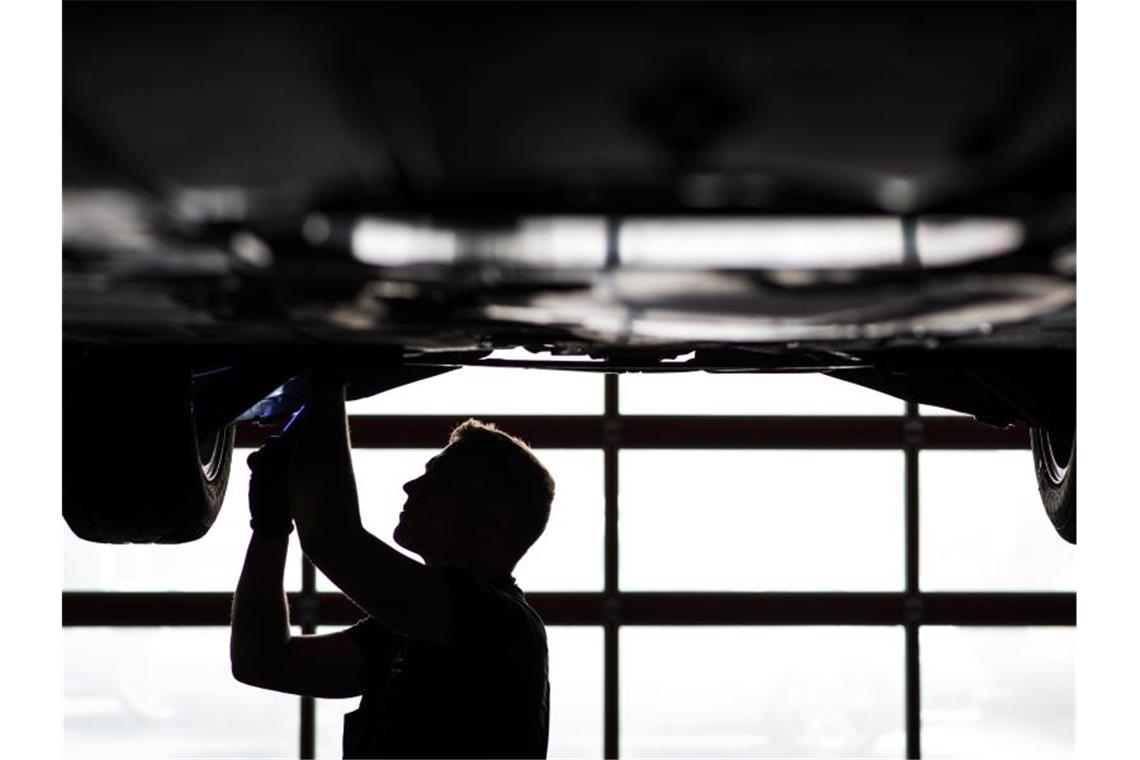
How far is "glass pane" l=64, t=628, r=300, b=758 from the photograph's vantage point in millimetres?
4086

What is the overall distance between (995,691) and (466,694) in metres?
3.83

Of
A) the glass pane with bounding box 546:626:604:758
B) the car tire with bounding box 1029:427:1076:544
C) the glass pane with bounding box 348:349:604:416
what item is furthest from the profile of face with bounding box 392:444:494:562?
the glass pane with bounding box 546:626:604:758

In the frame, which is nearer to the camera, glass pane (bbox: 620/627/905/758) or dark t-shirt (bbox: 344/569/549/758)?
dark t-shirt (bbox: 344/569/549/758)

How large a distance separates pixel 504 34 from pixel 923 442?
3994mm

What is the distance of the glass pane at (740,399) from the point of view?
412cm

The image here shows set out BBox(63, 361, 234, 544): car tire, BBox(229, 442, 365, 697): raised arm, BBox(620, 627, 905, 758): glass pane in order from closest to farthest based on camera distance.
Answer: BBox(63, 361, 234, 544): car tire < BBox(229, 442, 365, 697): raised arm < BBox(620, 627, 905, 758): glass pane

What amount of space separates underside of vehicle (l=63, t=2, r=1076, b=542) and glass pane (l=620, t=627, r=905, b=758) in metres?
3.56

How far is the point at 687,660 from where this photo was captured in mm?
4207

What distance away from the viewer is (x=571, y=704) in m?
4.22

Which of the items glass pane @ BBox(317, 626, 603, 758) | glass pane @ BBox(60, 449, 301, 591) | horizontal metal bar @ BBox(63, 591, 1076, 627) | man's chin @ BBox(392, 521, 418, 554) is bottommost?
glass pane @ BBox(317, 626, 603, 758)

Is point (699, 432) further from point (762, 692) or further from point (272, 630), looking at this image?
point (272, 630)

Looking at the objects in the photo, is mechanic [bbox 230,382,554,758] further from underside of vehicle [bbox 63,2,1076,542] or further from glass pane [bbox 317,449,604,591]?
glass pane [bbox 317,449,604,591]

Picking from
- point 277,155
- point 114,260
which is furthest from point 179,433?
point 277,155

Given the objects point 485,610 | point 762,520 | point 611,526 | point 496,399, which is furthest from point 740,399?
point 485,610
